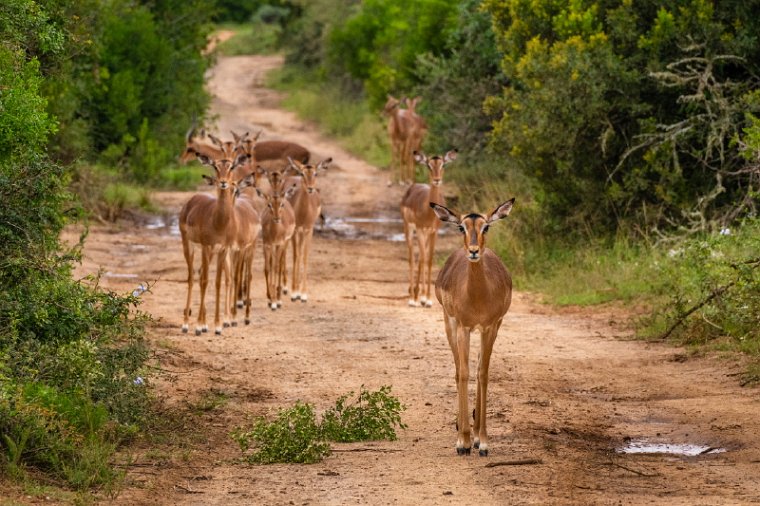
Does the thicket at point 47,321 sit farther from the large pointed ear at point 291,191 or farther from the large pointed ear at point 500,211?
the large pointed ear at point 291,191

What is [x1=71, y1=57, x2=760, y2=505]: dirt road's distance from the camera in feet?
25.5

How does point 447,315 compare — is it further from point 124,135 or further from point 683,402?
point 124,135

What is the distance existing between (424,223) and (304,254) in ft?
5.34

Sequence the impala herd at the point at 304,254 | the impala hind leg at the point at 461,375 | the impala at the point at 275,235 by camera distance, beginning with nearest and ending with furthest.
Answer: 1. the impala hind leg at the point at 461,375
2. the impala herd at the point at 304,254
3. the impala at the point at 275,235

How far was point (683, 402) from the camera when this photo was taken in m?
Answer: 10.5

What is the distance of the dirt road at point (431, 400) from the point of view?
7.76 m

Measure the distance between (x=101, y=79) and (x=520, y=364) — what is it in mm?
15662

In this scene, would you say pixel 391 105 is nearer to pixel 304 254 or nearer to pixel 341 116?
pixel 341 116

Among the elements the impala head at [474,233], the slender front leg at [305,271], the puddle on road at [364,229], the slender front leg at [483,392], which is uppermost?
the impala head at [474,233]

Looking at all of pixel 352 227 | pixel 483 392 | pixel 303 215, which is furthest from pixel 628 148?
pixel 483 392

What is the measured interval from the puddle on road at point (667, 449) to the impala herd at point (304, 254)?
3.46 feet

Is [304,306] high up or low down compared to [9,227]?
down

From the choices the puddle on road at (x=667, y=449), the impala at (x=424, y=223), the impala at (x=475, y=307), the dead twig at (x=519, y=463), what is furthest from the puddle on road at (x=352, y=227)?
the dead twig at (x=519, y=463)

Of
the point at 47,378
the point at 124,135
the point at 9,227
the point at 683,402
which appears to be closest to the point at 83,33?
the point at 9,227
